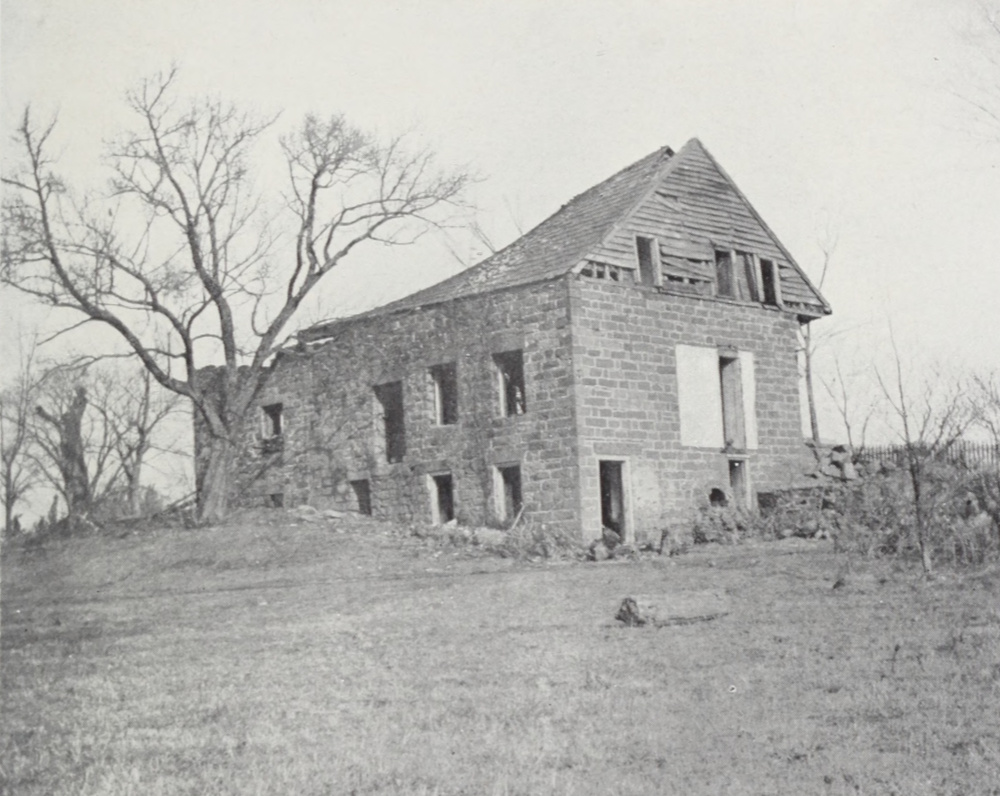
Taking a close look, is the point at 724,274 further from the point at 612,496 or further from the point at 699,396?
the point at 612,496

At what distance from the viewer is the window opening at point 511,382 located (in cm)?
2252

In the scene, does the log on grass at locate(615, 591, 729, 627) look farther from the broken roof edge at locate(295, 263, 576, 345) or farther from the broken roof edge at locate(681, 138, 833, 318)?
the broken roof edge at locate(681, 138, 833, 318)

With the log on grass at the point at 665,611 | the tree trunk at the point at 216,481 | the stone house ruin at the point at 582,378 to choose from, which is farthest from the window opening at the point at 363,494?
the log on grass at the point at 665,611

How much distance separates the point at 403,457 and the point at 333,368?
2.89 m

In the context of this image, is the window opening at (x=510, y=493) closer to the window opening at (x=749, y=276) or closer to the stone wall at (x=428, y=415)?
the stone wall at (x=428, y=415)

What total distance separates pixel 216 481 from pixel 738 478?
1073 centimetres

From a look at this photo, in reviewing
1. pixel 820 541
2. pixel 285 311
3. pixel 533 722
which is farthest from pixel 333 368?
pixel 533 722

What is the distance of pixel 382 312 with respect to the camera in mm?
24891

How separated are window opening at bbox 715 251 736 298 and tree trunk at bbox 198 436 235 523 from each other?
10800 millimetres

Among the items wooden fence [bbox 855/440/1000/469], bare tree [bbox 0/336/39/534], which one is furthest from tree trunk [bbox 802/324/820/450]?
bare tree [bbox 0/336/39/534]

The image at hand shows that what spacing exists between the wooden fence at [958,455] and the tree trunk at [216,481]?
13.2 metres

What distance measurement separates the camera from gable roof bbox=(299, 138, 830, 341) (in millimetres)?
22469

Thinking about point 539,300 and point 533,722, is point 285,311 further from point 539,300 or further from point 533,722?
point 533,722

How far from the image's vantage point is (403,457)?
80.4ft
